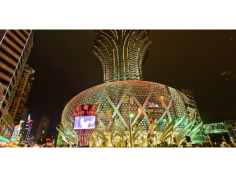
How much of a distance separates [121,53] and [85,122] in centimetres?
5665

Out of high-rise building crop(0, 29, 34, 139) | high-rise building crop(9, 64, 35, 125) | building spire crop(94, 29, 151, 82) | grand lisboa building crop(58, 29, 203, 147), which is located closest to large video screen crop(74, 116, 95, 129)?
grand lisboa building crop(58, 29, 203, 147)

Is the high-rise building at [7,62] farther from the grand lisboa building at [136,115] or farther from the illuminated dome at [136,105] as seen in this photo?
the illuminated dome at [136,105]

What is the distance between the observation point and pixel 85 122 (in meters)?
30.2

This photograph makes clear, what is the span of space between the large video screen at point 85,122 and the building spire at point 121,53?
44.3 m

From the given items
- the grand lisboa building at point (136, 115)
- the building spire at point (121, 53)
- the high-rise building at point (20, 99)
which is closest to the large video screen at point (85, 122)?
the grand lisboa building at point (136, 115)

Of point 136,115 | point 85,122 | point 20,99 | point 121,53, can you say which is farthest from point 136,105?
point 20,99

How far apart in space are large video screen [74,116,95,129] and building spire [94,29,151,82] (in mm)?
44278

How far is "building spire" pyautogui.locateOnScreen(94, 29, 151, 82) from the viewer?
74562 mm

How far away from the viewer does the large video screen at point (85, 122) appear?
29.8 meters
